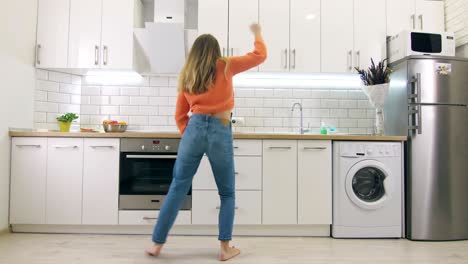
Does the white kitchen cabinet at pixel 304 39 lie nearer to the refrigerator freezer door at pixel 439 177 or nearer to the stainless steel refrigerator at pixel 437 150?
the stainless steel refrigerator at pixel 437 150

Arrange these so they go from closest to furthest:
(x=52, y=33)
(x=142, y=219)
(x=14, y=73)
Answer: (x=142, y=219)
(x=14, y=73)
(x=52, y=33)

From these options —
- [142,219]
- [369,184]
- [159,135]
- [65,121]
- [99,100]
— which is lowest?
[142,219]

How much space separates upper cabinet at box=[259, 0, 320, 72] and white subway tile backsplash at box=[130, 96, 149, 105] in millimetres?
1196

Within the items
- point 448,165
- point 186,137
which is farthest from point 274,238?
point 448,165

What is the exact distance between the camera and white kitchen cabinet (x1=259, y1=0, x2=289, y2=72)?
312 centimetres

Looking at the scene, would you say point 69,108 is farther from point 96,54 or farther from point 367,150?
point 367,150

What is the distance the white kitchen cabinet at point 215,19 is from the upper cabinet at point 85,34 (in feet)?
2.08

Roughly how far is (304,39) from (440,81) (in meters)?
1.19

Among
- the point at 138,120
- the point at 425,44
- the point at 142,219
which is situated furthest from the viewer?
the point at 138,120

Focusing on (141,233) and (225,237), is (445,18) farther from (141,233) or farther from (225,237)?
(141,233)

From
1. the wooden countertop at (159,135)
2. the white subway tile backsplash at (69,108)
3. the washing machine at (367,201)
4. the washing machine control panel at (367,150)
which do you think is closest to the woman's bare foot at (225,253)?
the wooden countertop at (159,135)

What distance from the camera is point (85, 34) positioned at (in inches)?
119

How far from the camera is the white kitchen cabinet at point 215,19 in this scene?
309 cm

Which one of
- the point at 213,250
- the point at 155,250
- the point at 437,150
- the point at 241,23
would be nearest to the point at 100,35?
the point at 241,23
